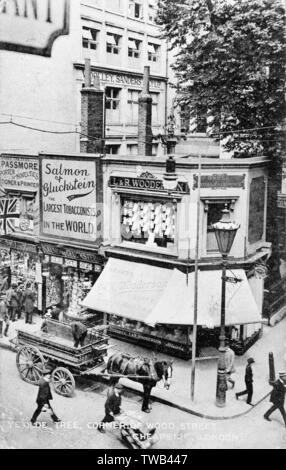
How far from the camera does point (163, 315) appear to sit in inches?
672

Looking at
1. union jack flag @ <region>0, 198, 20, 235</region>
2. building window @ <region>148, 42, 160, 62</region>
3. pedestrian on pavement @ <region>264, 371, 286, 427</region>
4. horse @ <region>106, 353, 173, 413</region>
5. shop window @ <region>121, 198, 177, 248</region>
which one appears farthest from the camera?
building window @ <region>148, 42, 160, 62</region>

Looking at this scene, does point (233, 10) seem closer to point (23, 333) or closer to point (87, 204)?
point (87, 204)

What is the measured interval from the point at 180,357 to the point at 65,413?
5.47 meters

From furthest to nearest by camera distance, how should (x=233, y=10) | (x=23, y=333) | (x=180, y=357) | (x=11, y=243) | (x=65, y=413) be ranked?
(x=11, y=243) < (x=233, y=10) < (x=180, y=357) < (x=23, y=333) < (x=65, y=413)

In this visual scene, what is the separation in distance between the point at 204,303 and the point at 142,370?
3913 millimetres

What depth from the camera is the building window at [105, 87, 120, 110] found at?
31219 mm

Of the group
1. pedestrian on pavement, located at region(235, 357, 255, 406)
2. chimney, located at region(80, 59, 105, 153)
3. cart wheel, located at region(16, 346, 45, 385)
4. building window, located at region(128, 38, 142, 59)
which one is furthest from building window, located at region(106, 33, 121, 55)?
pedestrian on pavement, located at region(235, 357, 255, 406)

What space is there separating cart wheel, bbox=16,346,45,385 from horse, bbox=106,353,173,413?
88.8 inches

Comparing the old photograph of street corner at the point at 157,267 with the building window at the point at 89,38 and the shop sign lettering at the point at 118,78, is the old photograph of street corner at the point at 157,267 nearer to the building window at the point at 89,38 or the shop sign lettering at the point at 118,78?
the building window at the point at 89,38

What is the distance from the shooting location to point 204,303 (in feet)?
57.0

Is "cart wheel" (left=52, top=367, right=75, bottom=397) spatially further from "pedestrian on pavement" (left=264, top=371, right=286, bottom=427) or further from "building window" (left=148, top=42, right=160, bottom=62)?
"building window" (left=148, top=42, right=160, bottom=62)

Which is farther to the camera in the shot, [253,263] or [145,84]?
[145,84]

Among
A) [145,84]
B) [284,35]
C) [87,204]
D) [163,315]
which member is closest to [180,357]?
[163,315]

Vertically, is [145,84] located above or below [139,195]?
above
